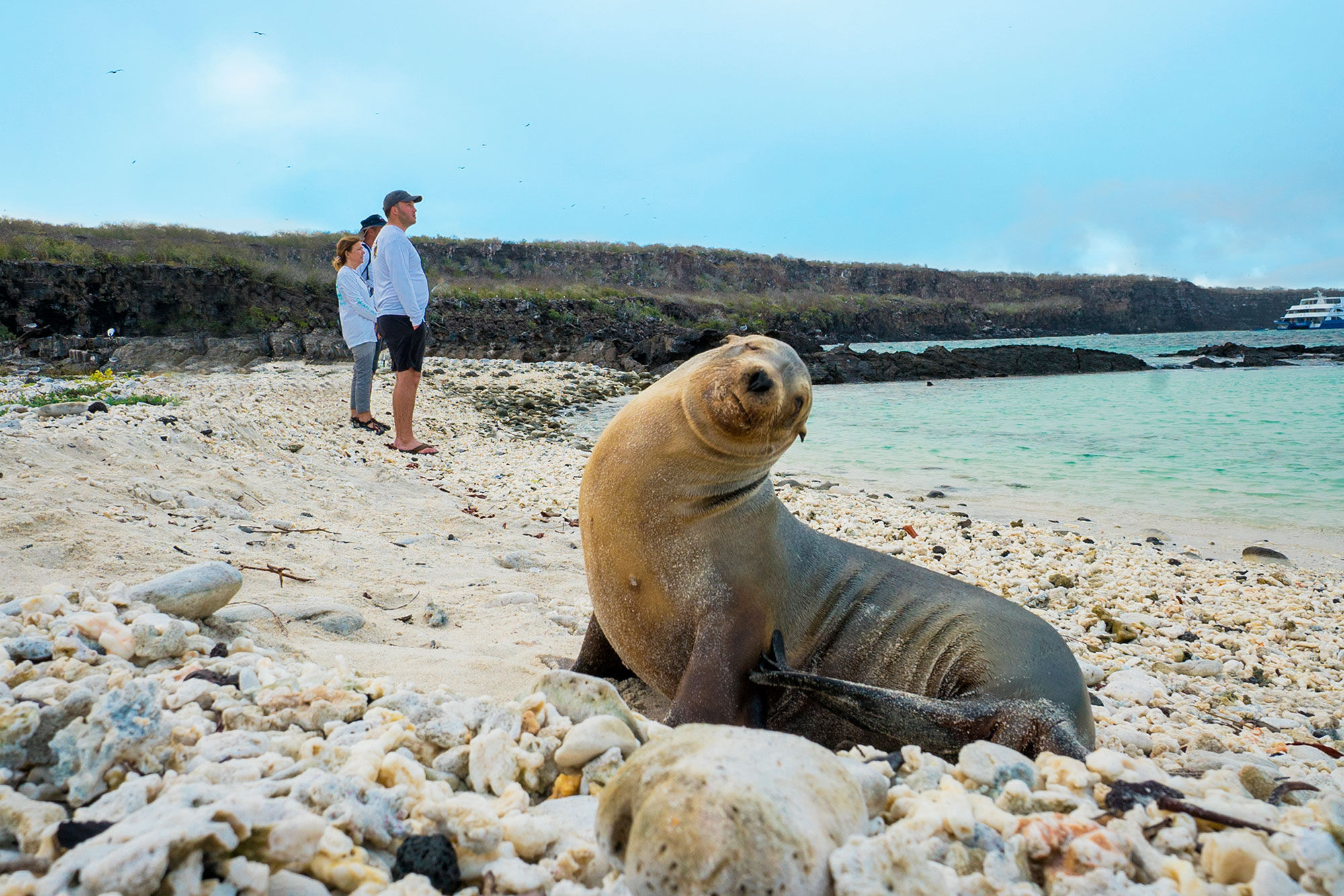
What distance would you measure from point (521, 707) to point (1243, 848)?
153 cm

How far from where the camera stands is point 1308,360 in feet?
110

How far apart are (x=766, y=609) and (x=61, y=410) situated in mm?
6575

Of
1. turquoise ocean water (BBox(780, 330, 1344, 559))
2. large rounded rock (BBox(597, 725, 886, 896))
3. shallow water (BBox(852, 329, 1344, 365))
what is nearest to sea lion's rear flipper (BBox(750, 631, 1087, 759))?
large rounded rock (BBox(597, 725, 886, 896))

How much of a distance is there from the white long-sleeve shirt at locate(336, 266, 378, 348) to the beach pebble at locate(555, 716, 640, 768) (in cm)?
884

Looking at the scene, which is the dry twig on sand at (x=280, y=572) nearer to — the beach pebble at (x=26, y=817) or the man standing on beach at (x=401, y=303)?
the beach pebble at (x=26, y=817)

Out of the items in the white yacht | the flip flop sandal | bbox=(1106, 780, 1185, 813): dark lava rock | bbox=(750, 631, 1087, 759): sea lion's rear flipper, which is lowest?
the flip flop sandal

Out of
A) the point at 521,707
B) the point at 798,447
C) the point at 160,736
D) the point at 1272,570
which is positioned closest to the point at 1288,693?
the point at 1272,570

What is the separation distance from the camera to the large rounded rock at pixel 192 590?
2805 mm

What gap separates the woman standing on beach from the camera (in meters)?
10.0

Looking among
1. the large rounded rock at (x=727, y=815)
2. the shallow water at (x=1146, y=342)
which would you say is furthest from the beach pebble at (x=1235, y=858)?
→ the shallow water at (x=1146, y=342)

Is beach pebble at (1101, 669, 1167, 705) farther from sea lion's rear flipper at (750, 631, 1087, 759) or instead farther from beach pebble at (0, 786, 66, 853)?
beach pebble at (0, 786, 66, 853)

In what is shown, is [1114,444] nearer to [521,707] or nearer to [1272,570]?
[1272,570]

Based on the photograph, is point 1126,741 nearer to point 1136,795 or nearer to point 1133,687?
point 1133,687

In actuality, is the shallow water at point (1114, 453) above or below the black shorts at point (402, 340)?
below
